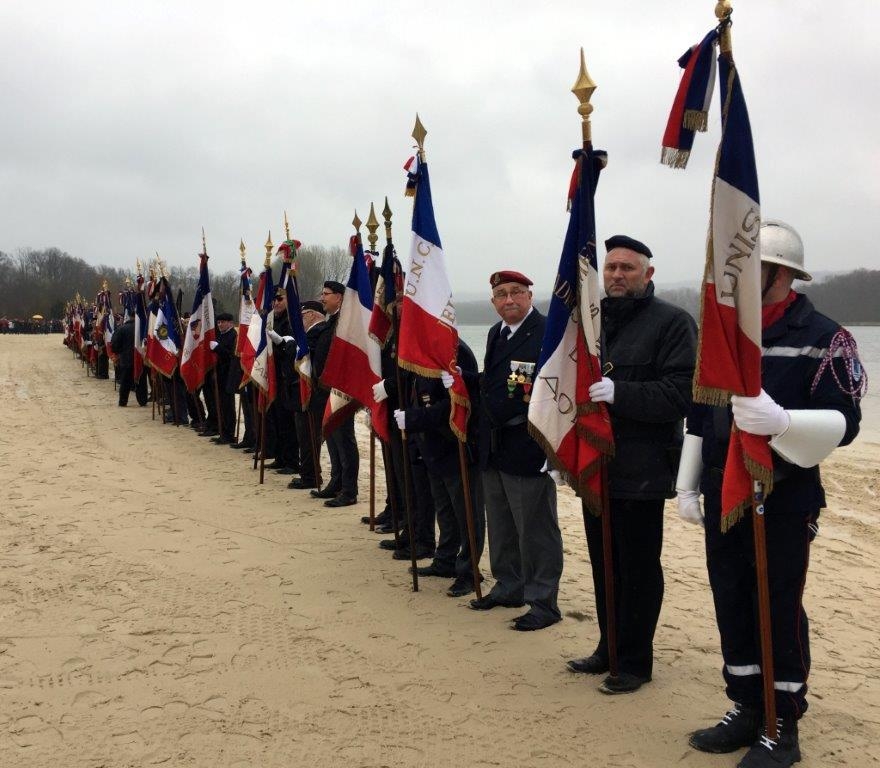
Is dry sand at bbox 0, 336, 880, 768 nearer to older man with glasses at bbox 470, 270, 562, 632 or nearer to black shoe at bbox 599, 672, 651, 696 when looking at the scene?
black shoe at bbox 599, 672, 651, 696

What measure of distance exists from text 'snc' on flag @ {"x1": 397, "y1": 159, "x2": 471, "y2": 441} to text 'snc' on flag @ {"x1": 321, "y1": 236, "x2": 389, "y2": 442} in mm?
1273

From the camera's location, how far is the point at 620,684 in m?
3.98

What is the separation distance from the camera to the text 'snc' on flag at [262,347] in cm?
992

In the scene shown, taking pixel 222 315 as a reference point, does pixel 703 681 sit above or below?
below

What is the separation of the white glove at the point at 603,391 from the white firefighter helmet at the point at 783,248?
0.97 metres

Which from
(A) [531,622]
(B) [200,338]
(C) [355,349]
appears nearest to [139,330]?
(B) [200,338]

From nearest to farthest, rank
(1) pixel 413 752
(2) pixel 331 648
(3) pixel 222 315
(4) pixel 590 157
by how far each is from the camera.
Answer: (1) pixel 413 752, (4) pixel 590 157, (2) pixel 331 648, (3) pixel 222 315

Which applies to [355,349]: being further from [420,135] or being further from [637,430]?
[637,430]

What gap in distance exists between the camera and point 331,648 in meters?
4.63

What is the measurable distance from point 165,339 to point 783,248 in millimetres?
13684

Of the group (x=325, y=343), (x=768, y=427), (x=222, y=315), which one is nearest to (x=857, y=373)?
(x=768, y=427)

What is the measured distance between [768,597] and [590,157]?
233 centimetres

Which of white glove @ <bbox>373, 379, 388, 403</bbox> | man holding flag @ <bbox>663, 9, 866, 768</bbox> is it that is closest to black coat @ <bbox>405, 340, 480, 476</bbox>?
white glove @ <bbox>373, 379, 388, 403</bbox>

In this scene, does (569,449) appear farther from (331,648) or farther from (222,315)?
(222,315)
